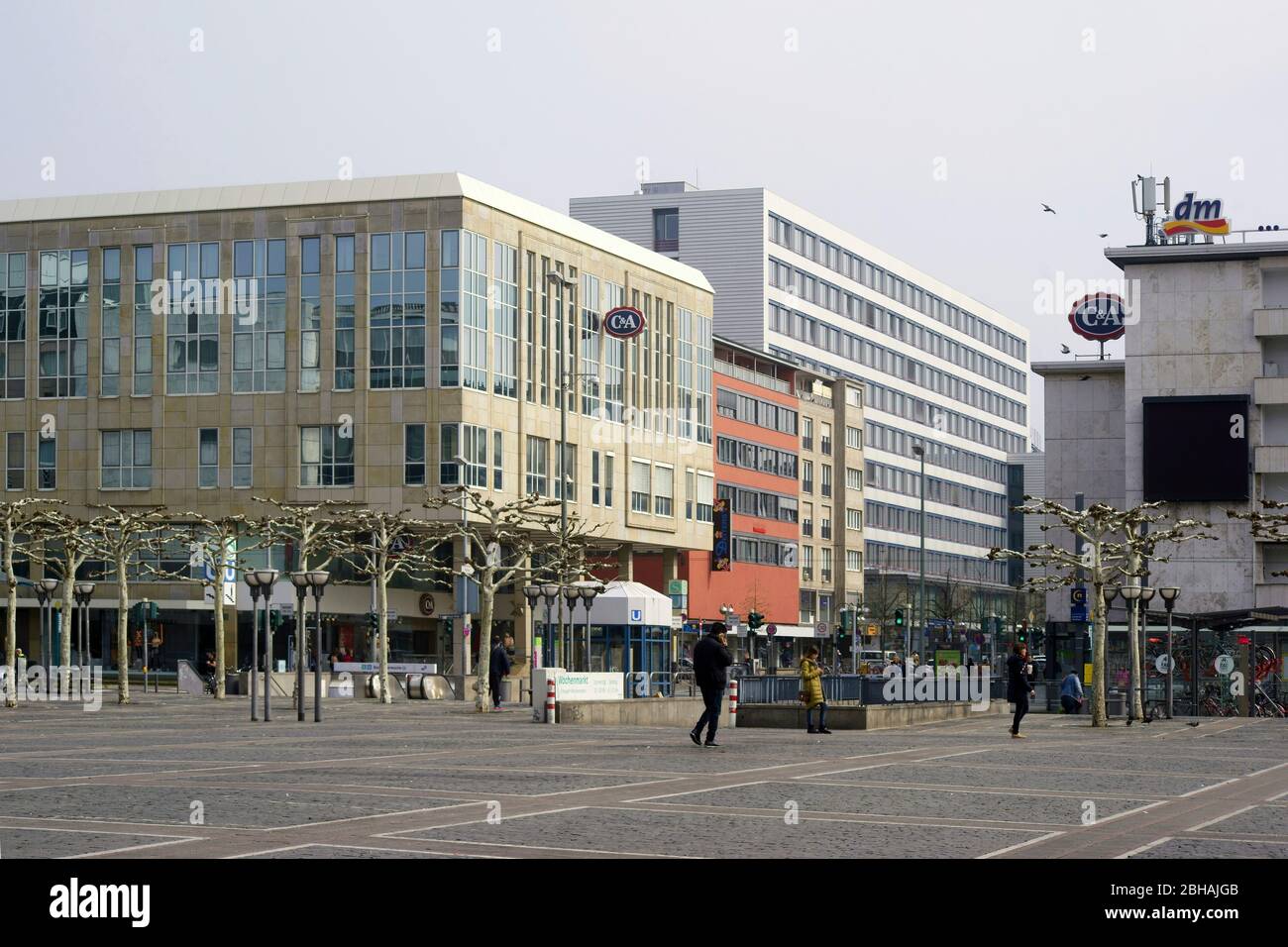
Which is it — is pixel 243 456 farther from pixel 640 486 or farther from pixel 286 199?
pixel 640 486

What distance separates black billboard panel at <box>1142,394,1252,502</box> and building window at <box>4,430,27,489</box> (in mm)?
46839

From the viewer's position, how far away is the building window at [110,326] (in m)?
83.4

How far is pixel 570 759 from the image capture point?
25844mm

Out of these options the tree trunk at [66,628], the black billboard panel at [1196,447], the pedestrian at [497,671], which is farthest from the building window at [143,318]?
the black billboard panel at [1196,447]

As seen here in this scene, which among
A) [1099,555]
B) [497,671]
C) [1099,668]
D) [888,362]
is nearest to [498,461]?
[497,671]

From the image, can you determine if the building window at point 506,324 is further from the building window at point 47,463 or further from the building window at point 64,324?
the building window at point 47,463

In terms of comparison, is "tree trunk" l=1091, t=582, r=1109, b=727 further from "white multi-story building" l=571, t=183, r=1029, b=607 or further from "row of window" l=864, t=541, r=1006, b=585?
"row of window" l=864, t=541, r=1006, b=585

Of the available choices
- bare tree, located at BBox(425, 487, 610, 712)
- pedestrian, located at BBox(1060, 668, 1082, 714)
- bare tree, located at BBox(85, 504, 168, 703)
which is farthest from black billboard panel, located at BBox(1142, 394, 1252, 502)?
bare tree, located at BBox(85, 504, 168, 703)

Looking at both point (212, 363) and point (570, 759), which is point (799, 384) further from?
point (570, 759)

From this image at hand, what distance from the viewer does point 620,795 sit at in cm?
1917

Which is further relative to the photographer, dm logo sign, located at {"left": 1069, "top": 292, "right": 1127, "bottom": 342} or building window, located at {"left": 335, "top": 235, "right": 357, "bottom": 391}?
dm logo sign, located at {"left": 1069, "top": 292, "right": 1127, "bottom": 342}

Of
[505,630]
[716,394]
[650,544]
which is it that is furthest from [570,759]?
[716,394]

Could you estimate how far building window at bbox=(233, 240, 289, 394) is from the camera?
81.3 meters

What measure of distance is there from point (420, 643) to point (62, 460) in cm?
1712
